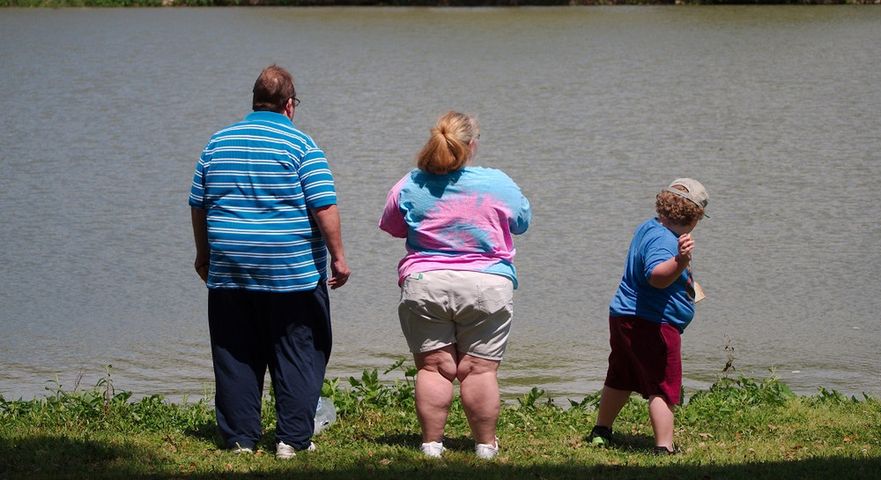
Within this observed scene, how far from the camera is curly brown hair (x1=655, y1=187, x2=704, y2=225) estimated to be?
5.35 metres

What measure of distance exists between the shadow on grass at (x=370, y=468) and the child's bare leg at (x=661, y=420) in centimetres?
16

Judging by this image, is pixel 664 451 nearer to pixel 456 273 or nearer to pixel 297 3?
pixel 456 273

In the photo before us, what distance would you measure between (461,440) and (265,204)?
4.56 feet

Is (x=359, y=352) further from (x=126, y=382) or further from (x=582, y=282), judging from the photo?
(x=582, y=282)

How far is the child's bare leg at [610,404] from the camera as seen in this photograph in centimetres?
561

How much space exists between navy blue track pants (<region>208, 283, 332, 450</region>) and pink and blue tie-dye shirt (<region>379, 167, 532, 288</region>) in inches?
17.8

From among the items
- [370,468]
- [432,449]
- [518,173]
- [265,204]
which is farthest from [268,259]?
[518,173]

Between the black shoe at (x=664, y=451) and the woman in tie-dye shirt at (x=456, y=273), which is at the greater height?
the woman in tie-dye shirt at (x=456, y=273)

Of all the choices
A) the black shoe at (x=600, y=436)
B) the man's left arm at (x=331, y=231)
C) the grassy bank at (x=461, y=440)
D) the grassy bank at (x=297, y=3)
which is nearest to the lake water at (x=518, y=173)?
the grassy bank at (x=461, y=440)

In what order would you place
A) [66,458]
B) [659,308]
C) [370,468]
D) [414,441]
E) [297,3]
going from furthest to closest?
[297,3] → [414,441] → [659,308] → [66,458] → [370,468]

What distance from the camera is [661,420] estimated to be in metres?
5.41

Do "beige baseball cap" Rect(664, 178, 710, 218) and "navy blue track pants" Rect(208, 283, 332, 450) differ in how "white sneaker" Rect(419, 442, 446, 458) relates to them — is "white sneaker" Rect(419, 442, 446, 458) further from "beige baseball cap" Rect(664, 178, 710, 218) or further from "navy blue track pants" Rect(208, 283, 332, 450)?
"beige baseball cap" Rect(664, 178, 710, 218)

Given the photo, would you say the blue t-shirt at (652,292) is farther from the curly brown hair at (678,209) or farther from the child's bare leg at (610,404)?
Answer: the child's bare leg at (610,404)

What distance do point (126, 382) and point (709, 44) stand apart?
54.3 feet
